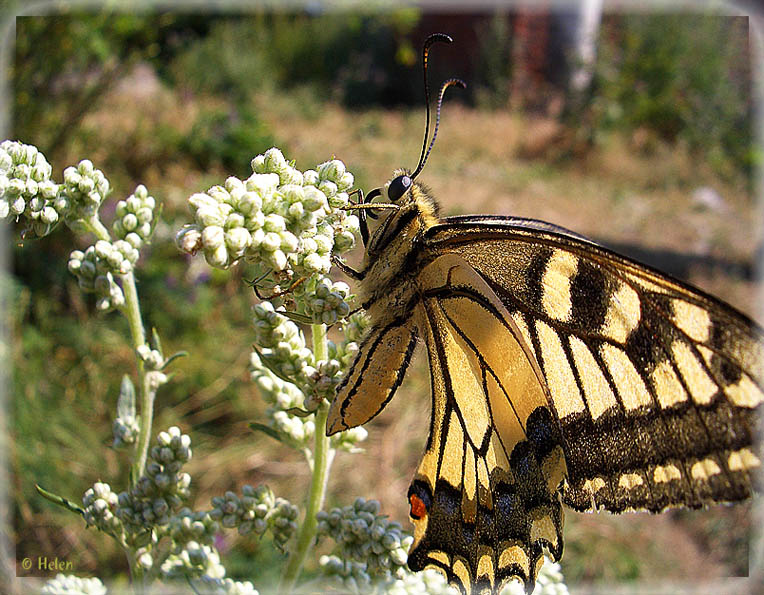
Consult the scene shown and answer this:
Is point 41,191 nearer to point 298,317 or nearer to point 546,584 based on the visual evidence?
point 298,317

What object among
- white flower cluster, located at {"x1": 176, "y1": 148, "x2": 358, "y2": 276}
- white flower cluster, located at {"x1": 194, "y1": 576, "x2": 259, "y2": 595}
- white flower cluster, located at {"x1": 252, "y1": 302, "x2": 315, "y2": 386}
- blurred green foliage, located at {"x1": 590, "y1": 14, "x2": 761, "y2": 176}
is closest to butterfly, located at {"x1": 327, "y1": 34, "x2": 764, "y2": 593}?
white flower cluster, located at {"x1": 252, "y1": 302, "x2": 315, "y2": 386}

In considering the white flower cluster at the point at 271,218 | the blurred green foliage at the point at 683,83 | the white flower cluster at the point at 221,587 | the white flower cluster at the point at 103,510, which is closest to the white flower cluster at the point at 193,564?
the white flower cluster at the point at 221,587

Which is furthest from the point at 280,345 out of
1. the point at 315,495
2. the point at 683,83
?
the point at 683,83

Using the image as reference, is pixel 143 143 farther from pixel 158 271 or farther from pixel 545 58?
pixel 545 58

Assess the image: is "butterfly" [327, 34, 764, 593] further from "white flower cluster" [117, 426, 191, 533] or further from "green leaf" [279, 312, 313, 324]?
"white flower cluster" [117, 426, 191, 533]

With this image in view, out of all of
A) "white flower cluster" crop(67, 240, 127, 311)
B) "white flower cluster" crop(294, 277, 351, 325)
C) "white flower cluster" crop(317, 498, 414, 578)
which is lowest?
"white flower cluster" crop(317, 498, 414, 578)

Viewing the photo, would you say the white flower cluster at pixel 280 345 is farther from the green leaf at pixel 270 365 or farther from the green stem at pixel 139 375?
the green stem at pixel 139 375
